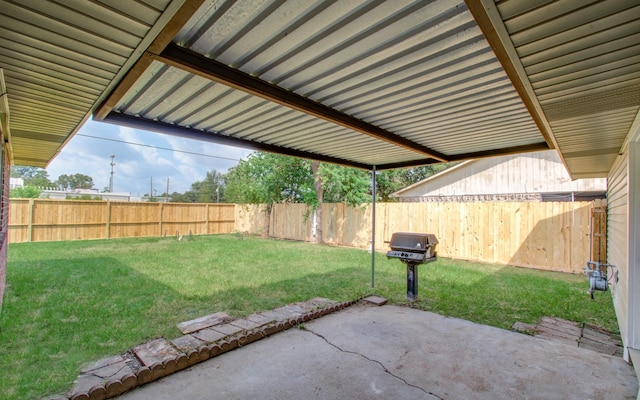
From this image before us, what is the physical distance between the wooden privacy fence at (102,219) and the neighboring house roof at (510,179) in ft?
35.7

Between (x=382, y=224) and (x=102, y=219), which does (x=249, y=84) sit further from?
(x=102, y=219)

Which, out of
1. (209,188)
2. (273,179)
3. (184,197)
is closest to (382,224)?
(273,179)

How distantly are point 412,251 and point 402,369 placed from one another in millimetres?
1960

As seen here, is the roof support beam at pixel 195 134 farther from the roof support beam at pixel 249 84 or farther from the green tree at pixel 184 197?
the green tree at pixel 184 197

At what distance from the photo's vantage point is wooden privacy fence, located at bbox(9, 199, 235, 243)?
10461mm

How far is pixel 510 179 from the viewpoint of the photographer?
12961 millimetres

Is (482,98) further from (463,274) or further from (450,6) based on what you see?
(463,274)

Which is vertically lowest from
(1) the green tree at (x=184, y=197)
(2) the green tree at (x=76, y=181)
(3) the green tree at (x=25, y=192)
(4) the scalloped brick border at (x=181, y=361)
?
(4) the scalloped brick border at (x=181, y=361)

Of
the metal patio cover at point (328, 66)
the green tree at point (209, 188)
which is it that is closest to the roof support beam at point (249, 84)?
the metal patio cover at point (328, 66)

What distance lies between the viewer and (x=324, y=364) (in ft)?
9.13

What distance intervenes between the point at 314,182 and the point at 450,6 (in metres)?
10.4

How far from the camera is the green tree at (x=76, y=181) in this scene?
3941 centimetres

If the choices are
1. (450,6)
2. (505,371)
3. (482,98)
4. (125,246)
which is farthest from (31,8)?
(125,246)

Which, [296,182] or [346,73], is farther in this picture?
[296,182]
